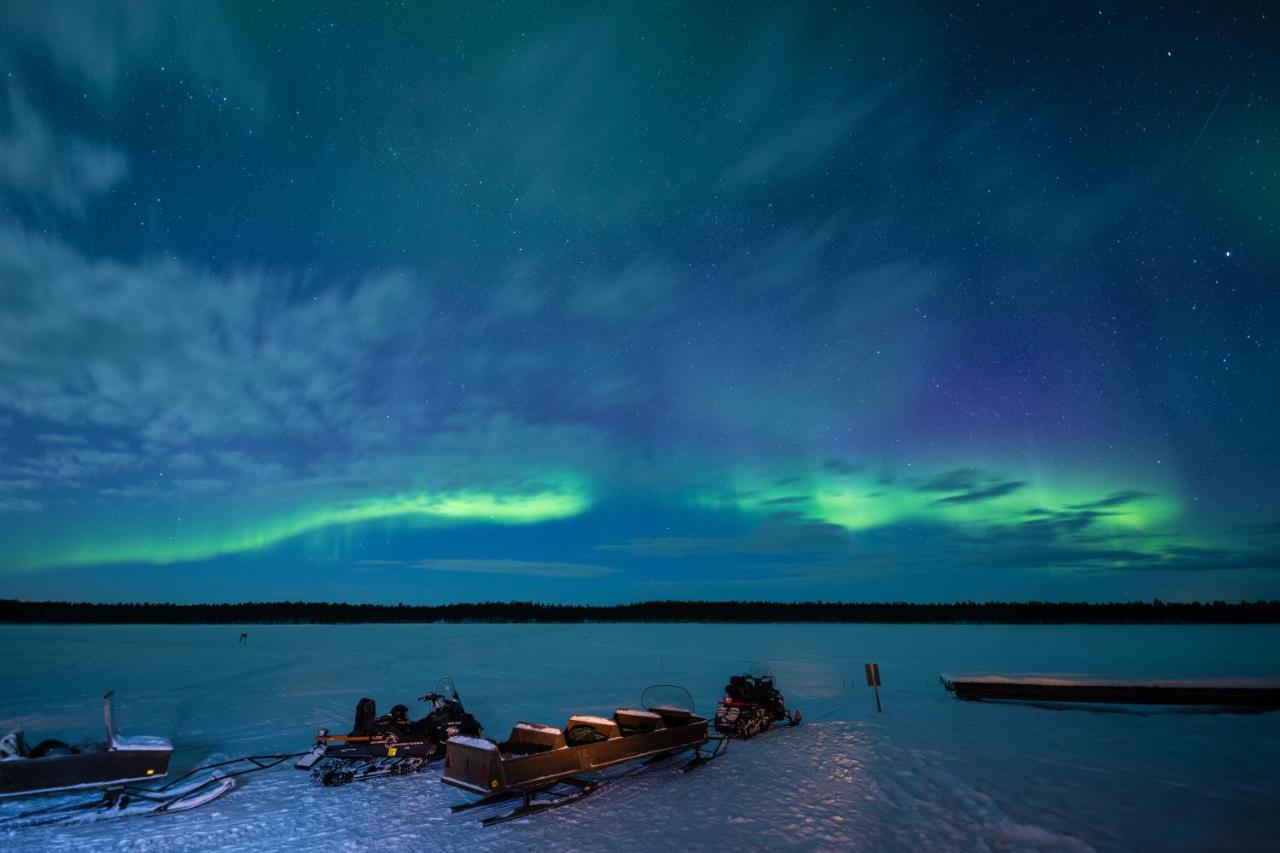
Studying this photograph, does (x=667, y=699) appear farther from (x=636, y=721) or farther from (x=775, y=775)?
(x=775, y=775)

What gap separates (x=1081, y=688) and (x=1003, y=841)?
12087mm

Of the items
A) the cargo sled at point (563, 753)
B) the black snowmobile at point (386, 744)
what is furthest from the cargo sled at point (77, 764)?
the cargo sled at point (563, 753)

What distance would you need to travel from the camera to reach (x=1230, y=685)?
1542 cm

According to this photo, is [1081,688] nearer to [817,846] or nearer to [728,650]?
[817,846]

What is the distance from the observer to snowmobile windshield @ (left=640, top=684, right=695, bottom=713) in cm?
1198

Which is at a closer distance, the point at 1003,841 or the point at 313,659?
the point at 1003,841

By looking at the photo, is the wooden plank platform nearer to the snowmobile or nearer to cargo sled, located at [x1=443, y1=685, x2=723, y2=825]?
the snowmobile

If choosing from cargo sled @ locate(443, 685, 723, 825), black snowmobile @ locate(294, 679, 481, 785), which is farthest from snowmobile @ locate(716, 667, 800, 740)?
black snowmobile @ locate(294, 679, 481, 785)

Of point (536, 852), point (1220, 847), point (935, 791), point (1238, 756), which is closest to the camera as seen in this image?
point (1220, 847)

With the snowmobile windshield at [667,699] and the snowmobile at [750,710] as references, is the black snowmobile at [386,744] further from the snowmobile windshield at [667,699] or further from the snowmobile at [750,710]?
the snowmobile at [750,710]

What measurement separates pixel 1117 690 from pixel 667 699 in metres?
12.2

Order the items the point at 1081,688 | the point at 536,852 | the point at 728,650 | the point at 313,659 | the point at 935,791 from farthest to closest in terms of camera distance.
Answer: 1. the point at 728,650
2. the point at 313,659
3. the point at 1081,688
4. the point at 935,791
5. the point at 536,852

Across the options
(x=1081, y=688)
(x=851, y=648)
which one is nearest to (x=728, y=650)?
(x=851, y=648)

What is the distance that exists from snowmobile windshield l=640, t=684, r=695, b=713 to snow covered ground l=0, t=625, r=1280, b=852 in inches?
44.5
